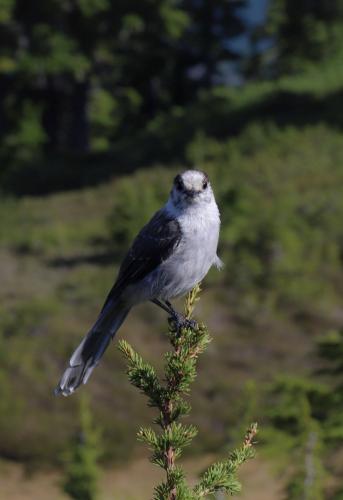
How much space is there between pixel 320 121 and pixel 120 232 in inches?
526

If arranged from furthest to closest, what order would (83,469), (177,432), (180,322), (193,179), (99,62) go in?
(99,62)
(83,469)
(193,179)
(180,322)
(177,432)

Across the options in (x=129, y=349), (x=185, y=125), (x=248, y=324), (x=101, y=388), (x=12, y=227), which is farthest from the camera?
(x=185, y=125)

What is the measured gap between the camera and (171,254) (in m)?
6.30

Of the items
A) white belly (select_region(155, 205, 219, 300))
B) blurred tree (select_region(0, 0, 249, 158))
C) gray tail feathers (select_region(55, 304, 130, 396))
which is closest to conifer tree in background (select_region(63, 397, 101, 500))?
gray tail feathers (select_region(55, 304, 130, 396))

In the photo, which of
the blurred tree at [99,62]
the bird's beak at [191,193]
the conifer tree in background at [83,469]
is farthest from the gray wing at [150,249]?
the blurred tree at [99,62]

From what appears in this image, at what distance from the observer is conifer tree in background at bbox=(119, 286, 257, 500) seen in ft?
13.9

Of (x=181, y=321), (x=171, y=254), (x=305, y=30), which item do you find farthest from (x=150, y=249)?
(x=305, y=30)

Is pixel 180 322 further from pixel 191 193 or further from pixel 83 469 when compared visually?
pixel 83 469

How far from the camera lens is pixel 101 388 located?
16906mm

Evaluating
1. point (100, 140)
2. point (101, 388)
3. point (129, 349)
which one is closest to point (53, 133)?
point (100, 140)

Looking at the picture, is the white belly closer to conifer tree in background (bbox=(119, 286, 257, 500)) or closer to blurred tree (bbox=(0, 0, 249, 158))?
conifer tree in background (bbox=(119, 286, 257, 500))

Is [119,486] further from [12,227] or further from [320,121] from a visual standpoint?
[320,121]

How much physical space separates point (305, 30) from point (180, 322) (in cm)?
3824

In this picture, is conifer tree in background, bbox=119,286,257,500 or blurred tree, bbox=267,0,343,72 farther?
blurred tree, bbox=267,0,343,72
